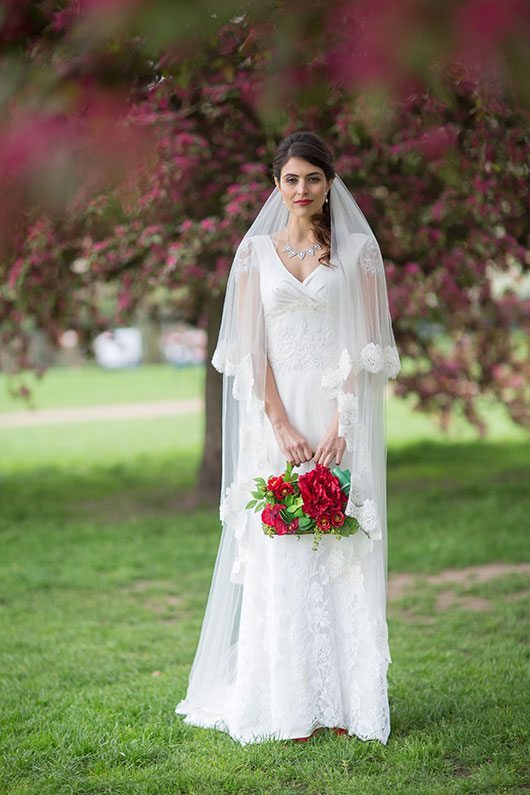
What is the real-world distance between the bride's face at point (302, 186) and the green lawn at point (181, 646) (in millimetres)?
2075

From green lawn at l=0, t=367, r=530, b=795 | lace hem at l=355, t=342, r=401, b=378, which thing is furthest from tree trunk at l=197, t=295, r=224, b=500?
lace hem at l=355, t=342, r=401, b=378

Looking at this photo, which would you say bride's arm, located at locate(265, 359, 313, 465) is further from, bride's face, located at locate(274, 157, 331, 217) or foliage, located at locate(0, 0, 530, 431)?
foliage, located at locate(0, 0, 530, 431)

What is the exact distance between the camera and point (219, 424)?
9.64 meters

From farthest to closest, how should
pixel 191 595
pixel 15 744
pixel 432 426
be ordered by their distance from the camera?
pixel 432 426 < pixel 191 595 < pixel 15 744

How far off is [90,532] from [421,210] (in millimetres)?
3923

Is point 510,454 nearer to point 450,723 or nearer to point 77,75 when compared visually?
point 450,723

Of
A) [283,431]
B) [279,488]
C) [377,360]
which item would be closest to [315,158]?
[377,360]

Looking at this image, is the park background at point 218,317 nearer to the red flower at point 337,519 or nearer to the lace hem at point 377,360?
the red flower at point 337,519

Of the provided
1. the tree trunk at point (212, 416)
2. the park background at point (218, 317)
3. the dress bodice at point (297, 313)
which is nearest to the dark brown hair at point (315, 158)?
the dress bodice at point (297, 313)

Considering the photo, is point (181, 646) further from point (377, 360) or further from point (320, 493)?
point (377, 360)

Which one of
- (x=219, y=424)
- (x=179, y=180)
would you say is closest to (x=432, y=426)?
(x=219, y=424)

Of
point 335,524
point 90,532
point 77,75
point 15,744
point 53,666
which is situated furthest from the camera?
point 90,532

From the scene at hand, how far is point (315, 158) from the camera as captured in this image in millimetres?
3840

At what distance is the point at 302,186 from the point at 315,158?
116mm
